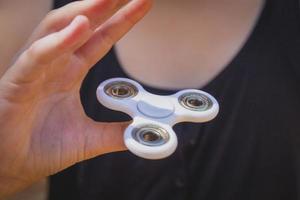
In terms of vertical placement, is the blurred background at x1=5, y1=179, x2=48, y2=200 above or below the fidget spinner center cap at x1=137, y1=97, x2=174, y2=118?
below

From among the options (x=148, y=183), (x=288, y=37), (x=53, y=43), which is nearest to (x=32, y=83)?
(x=53, y=43)

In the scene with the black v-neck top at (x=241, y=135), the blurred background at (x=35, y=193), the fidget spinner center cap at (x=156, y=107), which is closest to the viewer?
the fidget spinner center cap at (x=156, y=107)

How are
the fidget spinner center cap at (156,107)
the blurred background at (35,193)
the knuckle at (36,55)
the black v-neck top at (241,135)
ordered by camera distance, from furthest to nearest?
the blurred background at (35,193), the black v-neck top at (241,135), the fidget spinner center cap at (156,107), the knuckle at (36,55)

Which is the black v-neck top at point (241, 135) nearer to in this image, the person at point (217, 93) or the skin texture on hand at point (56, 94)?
the person at point (217, 93)

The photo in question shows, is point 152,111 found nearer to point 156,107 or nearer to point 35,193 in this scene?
point 156,107

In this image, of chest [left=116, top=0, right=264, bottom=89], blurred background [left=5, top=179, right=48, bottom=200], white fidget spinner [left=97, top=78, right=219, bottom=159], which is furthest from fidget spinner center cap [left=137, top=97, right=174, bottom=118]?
blurred background [left=5, top=179, right=48, bottom=200]

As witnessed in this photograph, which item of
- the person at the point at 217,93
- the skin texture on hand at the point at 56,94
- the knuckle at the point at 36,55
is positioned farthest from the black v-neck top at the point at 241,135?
the knuckle at the point at 36,55

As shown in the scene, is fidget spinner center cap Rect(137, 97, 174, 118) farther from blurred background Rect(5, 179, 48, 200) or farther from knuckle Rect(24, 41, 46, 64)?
blurred background Rect(5, 179, 48, 200)
